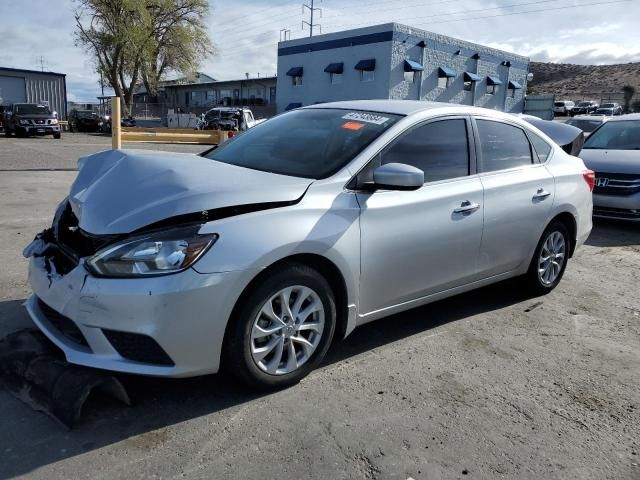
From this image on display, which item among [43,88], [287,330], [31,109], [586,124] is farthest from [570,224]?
[43,88]

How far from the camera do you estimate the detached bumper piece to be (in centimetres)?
277

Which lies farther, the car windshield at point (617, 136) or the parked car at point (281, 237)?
the car windshield at point (617, 136)

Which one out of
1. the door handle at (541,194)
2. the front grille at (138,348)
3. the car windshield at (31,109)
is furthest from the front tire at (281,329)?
the car windshield at (31,109)

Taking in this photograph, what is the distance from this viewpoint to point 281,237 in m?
2.98

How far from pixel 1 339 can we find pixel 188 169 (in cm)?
159

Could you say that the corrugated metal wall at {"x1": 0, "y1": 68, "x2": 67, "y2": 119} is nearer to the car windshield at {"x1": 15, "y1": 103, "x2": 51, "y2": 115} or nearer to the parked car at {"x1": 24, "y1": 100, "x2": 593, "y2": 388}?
the car windshield at {"x1": 15, "y1": 103, "x2": 51, "y2": 115}

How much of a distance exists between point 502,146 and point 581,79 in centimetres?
10429

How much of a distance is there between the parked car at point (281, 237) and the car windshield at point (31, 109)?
27.7 m

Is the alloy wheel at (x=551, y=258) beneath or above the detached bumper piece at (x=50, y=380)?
above

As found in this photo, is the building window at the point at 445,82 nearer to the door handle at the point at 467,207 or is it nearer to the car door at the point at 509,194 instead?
the car door at the point at 509,194

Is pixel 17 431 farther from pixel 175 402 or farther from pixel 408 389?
pixel 408 389

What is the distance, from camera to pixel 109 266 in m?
2.77

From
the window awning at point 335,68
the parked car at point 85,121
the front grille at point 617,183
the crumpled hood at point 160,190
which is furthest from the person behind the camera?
the parked car at point 85,121

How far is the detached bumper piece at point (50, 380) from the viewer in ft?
9.09
